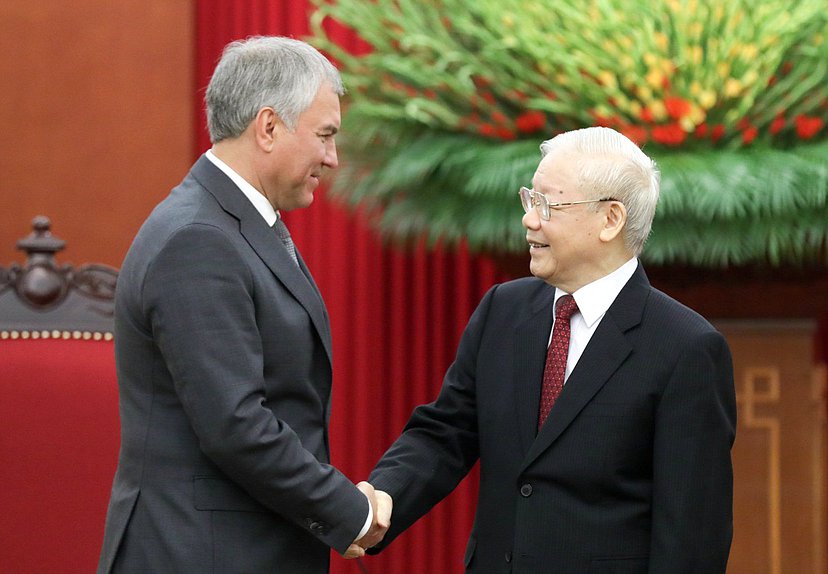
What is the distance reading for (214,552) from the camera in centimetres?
157

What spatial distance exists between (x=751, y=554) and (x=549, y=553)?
74cm

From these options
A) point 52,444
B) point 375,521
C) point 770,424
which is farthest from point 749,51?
point 52,444

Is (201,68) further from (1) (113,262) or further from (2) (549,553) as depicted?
(2) (549,553)

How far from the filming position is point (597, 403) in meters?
1.68

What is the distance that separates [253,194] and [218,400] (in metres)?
0.32

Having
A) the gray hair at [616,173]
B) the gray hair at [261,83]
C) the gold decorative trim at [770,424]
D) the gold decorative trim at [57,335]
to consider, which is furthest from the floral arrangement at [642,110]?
the gold decorative trim at [57,335]

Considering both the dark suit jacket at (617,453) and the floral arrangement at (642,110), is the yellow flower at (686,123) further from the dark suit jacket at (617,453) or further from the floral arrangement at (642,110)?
the dark suit jacket at (617,453)

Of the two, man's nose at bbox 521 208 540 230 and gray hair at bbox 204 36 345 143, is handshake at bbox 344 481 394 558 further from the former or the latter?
gray hair at bbox 204 36 345 143

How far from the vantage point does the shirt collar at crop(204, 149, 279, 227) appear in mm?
1670

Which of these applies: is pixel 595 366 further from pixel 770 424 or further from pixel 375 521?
pixel 770 424

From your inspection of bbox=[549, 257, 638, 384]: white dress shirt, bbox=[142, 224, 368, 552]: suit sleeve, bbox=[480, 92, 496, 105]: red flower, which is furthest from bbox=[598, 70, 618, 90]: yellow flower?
bbox=[142, 224, 368, 552]: suit sleeve

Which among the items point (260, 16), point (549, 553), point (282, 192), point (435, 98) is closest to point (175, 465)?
point (282, 192)

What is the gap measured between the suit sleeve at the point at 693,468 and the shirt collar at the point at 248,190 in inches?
24.2

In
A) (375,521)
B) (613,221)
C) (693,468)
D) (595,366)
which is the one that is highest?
(613,221)
